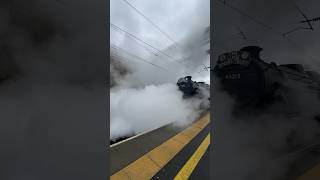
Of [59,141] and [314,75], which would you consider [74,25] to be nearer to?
[59,141]

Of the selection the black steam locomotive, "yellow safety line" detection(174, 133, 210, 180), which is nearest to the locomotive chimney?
the black steam locomotive

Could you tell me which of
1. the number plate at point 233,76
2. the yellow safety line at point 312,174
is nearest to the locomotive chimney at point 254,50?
the number plate at point 233,76

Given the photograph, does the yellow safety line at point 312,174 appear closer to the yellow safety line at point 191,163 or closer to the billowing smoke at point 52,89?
the yellow safety line at point 191,163

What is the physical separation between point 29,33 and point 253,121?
6.89 feet

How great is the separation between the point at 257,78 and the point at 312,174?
1.21 metres

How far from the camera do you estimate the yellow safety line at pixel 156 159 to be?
342 cm

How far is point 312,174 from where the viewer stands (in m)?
2.02

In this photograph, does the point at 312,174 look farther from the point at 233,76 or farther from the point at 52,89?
the point at 52,89

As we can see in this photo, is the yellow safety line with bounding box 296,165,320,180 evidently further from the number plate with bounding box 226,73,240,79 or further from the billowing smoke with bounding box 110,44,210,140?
the billowing smoke with bounding box 110,44,210,140

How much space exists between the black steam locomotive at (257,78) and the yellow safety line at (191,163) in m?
1.28

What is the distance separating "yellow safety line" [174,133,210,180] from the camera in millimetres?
3287

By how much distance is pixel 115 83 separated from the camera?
816cm

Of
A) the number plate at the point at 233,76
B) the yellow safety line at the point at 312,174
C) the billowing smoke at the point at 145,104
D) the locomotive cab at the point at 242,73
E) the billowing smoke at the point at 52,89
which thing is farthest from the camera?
the billowing smoke at the point at 145,104

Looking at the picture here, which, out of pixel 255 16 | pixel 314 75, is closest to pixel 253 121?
pixel 314 75
